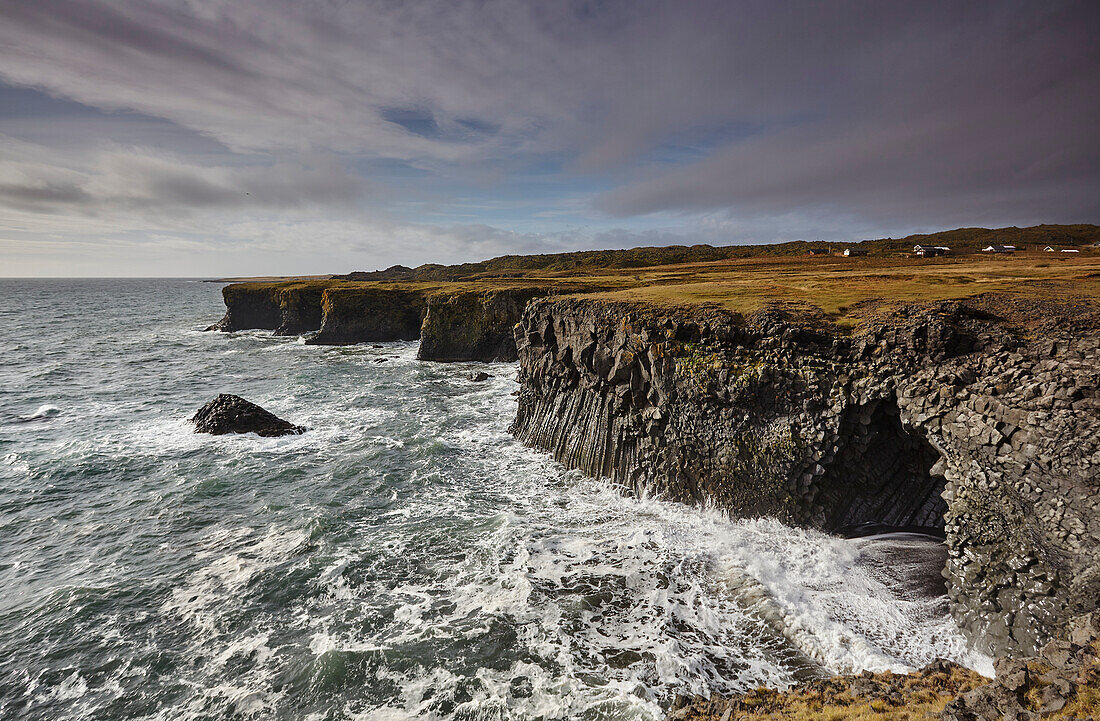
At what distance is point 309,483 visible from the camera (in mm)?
26484

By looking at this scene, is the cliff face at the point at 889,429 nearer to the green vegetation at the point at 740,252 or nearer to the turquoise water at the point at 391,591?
the turquoise water at the point at 391,591

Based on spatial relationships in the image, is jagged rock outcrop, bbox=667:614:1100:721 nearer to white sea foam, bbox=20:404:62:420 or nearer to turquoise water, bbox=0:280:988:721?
turquoise water, bbox=0:280:988:721

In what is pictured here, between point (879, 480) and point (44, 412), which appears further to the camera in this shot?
point (44, 412)

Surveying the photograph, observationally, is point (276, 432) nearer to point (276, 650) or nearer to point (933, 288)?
point (276, 650)

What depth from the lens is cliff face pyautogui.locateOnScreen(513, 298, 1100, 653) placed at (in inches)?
510

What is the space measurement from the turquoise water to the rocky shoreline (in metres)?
1.62

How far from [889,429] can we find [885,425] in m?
0.31

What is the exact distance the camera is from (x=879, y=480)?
61.8ft

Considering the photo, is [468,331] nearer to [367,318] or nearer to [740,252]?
[367,318]

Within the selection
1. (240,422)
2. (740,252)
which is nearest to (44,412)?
(240,422)

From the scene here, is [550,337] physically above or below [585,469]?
above

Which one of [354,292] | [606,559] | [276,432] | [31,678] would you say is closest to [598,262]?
[354,292]

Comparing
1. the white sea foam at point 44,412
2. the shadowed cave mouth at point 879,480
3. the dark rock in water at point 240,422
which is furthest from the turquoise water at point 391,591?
the white sea foam at point 44,412

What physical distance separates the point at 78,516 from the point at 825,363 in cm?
3749
